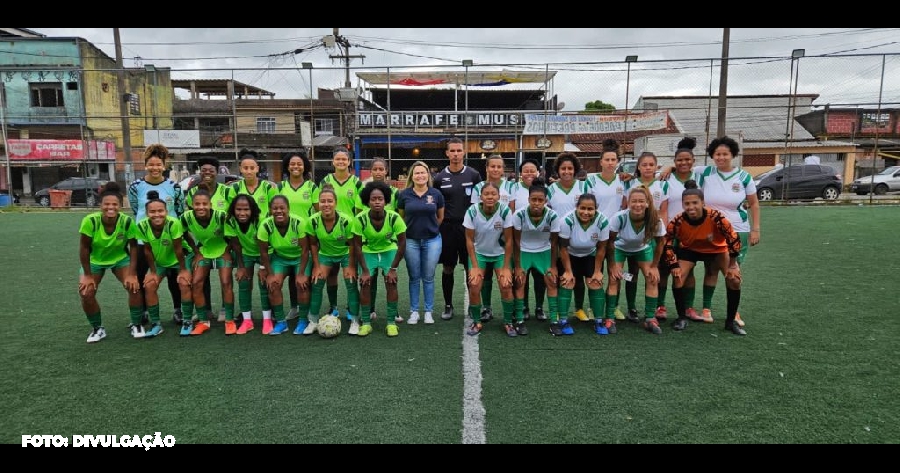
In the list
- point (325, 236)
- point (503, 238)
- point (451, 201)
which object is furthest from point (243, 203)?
point (503, 238)

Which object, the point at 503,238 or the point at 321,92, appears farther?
the point at 321,92

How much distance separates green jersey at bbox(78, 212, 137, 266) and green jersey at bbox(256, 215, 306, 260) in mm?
1184

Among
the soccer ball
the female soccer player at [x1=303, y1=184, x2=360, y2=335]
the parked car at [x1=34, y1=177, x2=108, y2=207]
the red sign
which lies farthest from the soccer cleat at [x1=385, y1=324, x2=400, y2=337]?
the parked car at [x1=34, y1=177, x2=108, y2=207]

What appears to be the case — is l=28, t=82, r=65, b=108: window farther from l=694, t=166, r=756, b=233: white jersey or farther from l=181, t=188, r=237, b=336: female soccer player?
l=694, t=166, r=756, b=233: white jersey

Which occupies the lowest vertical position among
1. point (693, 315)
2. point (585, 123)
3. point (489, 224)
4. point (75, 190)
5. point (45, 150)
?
point (693, 315)

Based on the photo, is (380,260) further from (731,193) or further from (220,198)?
(731,193)

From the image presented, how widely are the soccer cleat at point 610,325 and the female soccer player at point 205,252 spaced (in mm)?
3582

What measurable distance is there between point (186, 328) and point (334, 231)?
1699 mm

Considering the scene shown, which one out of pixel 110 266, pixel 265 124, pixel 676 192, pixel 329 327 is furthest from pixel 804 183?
pixel 265 124

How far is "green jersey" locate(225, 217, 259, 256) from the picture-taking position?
201 inches

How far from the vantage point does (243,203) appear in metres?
5.06

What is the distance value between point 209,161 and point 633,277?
4631mm

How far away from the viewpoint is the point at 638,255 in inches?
204
